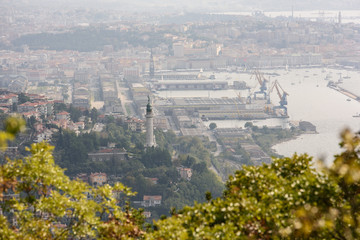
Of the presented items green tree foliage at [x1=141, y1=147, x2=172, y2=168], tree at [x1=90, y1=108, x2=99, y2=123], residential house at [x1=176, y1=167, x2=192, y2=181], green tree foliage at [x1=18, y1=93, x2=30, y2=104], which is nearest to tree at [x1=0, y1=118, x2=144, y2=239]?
residential house at [x1=176, y1=167, x2=192, y2=181]

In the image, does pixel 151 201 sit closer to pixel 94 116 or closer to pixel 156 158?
pixel 156 158

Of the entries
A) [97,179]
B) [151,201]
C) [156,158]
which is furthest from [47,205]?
[156,158]

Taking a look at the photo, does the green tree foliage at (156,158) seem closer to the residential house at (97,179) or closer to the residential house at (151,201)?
the residential house at (97,179)


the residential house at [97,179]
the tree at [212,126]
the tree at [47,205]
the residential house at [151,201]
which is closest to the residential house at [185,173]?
the residential house at [151,201]

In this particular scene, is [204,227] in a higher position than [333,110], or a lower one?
higher

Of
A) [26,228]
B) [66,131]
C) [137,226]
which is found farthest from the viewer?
[66,131]

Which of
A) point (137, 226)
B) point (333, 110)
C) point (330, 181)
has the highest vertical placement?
point (330, 181)

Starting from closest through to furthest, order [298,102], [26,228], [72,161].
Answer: [26,228] < [72,161] < [298,102]

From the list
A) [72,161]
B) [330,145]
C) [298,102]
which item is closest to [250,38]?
[298,102]

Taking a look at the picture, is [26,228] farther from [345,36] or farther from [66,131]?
[345,36]
